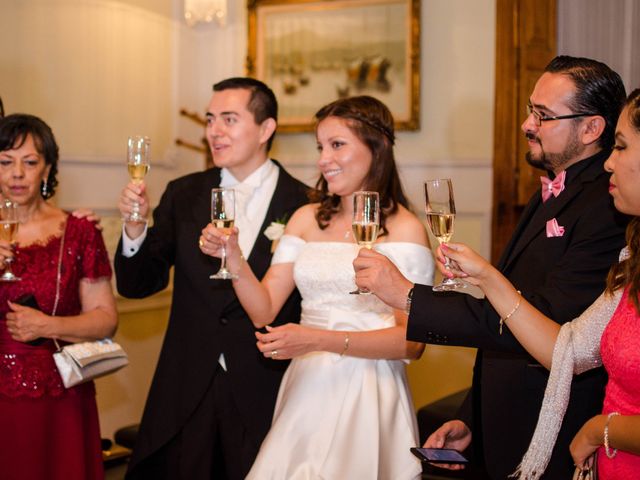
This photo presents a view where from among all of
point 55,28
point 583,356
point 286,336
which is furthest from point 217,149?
point 55,28

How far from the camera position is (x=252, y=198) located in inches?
A: 153

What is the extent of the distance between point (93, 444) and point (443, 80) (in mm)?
3895

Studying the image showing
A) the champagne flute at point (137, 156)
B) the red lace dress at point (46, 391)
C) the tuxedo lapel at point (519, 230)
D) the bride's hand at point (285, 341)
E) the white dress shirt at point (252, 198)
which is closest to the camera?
the tuxedo lapel at point (519, 230)

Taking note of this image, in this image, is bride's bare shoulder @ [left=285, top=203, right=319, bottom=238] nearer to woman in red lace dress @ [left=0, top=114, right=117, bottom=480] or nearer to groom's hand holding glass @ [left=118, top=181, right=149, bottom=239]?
groom's hand holding glass @ [left=118, top=181, right=149, bottom=239]

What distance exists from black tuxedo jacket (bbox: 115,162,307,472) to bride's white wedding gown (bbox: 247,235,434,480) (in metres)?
0.21

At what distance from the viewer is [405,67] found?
6.48 m

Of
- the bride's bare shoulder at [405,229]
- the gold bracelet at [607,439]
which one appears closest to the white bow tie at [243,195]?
the bride's bare shoulder at [405,229]

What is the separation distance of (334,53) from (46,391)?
13.3 ft

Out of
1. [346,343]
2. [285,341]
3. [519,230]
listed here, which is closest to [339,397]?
[346,343]

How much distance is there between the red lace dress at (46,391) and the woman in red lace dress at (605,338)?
69.1 inches

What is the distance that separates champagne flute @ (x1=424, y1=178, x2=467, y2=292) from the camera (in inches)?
97.1

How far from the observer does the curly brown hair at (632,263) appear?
227cm

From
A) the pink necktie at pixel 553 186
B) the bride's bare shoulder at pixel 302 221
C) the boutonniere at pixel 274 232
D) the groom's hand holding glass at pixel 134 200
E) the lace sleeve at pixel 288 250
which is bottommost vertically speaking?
the lace sleeve at pixel 288 250

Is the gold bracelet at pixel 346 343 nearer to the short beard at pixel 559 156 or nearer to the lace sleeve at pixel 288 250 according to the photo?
the lace sleeve at pixel 288 250
